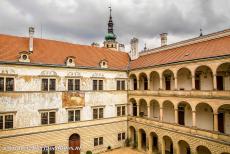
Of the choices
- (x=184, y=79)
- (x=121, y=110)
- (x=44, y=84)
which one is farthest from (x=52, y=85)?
(x=184, y=79)

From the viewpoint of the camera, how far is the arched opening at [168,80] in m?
25.1

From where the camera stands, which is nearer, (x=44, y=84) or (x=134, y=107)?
(x=44, y=84)

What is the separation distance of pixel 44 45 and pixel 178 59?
17.4 metres

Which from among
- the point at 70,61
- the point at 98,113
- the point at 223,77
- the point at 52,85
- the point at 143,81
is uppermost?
the point at 70,61

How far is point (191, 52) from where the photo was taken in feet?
73.2

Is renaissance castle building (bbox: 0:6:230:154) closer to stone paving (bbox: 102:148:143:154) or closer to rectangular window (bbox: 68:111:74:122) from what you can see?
rectangular window (bbox: 68:111:74:122)

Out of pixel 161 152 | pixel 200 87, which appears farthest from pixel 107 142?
pixel 200 87

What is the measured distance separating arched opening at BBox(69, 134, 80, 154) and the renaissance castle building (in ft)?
0.41

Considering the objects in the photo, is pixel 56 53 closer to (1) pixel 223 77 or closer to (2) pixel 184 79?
(2) pixel 184 79

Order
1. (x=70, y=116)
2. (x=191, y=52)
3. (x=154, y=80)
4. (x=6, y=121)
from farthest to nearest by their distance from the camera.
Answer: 1. (x=154, y=80)
2. (x=70, y=116)
3. (x=191, y=52)
4. (x=6, y=121)

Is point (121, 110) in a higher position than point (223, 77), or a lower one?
lower

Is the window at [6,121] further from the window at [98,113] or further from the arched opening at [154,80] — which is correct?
the arched opening at [154,80]

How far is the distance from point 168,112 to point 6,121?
19.5 meters

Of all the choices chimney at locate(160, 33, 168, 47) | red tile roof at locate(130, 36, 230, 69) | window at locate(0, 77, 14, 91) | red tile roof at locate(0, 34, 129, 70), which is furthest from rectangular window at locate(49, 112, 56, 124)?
chimney at locate(160, 33, 168, 47)
